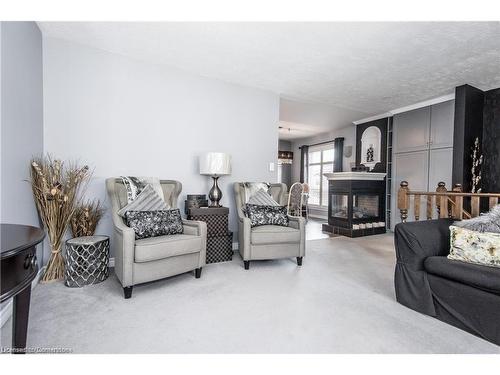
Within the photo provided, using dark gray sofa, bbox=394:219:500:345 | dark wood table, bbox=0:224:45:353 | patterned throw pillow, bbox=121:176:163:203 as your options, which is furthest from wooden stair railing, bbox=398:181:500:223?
dark wood table, bbox=0:224:45:353

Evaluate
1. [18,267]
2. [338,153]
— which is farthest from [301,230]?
[338,153]

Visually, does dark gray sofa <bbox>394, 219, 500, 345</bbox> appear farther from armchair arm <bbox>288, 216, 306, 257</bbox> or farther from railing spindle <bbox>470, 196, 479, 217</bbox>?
armchair arm <bbox>288, 216, 306, 257</bbox>

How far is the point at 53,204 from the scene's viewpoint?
229 cm

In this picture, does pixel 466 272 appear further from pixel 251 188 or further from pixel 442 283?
pixel 251 188

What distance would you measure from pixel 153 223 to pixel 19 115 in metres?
1.34

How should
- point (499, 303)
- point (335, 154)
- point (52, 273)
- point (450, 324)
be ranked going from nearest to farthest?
point (499, 303) < point (450, 324) < point (52, 273) < point (335, 154)

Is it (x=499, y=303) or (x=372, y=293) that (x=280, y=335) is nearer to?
(x=372, y=293)

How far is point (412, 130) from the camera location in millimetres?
4715

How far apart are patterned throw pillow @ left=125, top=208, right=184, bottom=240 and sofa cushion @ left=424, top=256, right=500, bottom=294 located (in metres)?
2.17

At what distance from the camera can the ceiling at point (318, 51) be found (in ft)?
7.70

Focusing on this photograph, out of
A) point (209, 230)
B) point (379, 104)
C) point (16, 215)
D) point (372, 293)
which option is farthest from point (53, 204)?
point (379, 104)

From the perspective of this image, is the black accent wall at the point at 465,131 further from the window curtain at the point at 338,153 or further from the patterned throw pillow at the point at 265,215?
the window curtain at the point at 338,153

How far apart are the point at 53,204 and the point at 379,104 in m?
5.06
